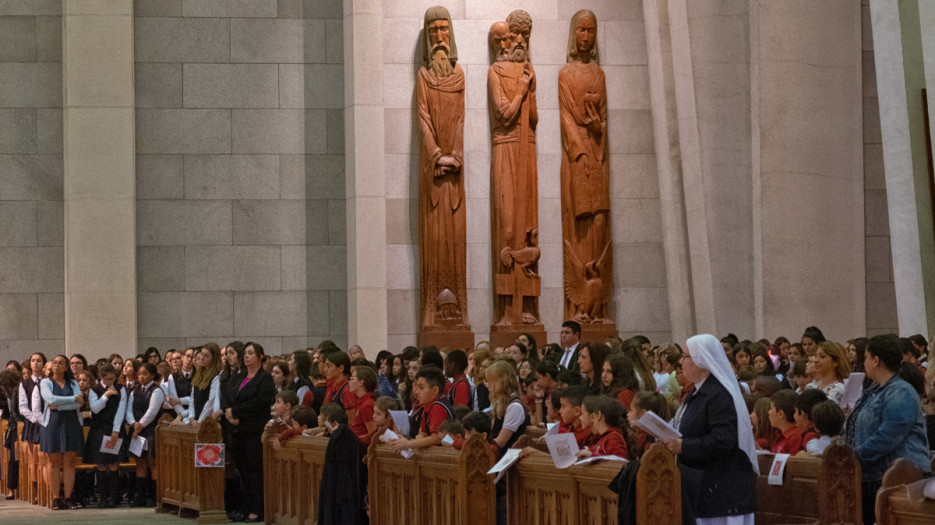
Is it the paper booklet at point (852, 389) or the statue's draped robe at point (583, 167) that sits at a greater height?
the statue's draped robe at point (583, 167)

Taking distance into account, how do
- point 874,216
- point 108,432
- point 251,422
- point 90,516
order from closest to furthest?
point 251,422, point 90,516, point 108,432, point 874,216

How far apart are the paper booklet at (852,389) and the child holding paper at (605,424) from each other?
199cm

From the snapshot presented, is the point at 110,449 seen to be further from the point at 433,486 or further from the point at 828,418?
the point at 828,418

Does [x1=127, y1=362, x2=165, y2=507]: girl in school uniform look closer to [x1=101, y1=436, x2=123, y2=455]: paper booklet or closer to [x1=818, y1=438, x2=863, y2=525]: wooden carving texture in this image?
[x1=101, y1=436, x2=123, y2=455]: paper booklet

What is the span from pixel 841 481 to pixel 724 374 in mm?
1036

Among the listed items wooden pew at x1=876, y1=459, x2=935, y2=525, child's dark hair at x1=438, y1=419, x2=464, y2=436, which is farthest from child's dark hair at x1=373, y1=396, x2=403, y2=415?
wooden pew at x1=876, y1=459, x2=935, y2=525

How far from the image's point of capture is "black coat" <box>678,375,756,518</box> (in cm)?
677

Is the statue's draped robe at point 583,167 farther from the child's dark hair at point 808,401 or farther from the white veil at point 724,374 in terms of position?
the white veil at point 724,374

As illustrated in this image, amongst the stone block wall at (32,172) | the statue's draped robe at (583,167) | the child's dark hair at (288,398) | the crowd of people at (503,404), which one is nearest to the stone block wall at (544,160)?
the statue's draped robe at (583,167)

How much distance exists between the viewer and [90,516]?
534 inches

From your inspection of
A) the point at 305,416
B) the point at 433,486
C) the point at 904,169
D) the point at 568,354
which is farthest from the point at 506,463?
the point at 904,169

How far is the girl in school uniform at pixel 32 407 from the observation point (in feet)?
48.6

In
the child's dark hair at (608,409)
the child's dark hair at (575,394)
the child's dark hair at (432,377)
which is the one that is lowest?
the child's dark hair at (608,409)

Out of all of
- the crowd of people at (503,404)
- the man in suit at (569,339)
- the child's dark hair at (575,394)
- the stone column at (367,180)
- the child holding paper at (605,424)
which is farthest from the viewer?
the stone column at (367,180)
